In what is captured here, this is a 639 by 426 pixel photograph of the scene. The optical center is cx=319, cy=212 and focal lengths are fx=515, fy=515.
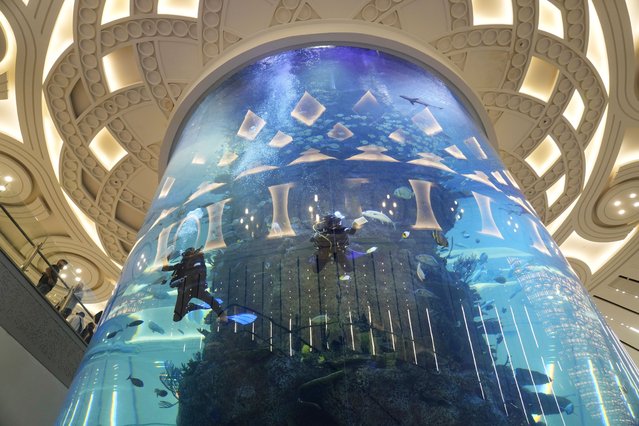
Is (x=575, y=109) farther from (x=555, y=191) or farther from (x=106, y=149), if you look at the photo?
(x=106, y=149)

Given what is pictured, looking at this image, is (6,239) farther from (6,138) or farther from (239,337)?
(239,337)

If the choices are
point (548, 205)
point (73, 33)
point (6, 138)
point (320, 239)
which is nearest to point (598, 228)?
point (548, 205)

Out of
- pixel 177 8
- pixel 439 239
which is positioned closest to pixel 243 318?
pixel 439 239

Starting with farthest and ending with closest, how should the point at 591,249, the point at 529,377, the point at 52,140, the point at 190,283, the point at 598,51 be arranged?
the point at 591,249, the point at 52,140, the point at 598,51, the point at 190,283, the point at 529,377

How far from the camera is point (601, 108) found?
868 centimetres

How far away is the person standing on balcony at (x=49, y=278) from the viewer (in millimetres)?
6414

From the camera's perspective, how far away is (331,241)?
332 cm

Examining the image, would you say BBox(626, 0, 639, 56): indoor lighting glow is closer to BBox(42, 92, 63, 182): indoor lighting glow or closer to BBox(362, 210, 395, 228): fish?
BBox(362, 210, 395, 228): fish

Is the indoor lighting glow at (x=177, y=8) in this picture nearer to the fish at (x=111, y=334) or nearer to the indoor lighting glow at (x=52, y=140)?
the indoor lighting glow at (x=52, y=140)

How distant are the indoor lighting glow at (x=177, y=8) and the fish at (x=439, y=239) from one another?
594 centimetres

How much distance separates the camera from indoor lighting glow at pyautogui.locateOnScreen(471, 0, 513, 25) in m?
7.80

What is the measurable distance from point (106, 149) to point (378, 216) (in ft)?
24.6

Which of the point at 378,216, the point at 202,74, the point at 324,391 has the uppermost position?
the point at 202,74

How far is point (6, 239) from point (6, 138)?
390 cm
